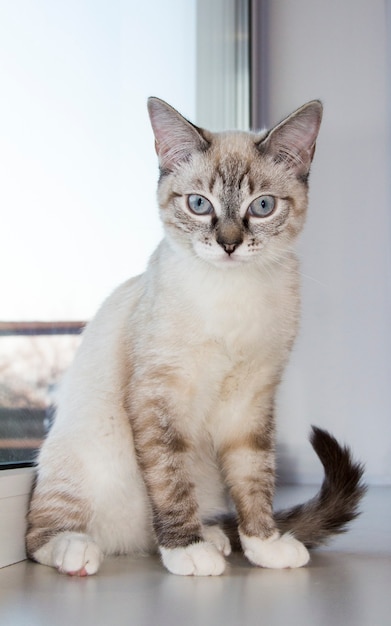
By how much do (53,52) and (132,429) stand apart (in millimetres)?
1114

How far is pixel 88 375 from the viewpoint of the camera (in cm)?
184

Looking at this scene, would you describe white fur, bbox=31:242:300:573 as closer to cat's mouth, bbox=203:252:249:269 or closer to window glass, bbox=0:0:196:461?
cat's mouth, bbox=203:252:249:269

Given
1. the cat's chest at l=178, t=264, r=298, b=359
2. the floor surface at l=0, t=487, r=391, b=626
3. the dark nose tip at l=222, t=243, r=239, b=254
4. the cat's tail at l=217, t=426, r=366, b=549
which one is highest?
the dark nose tip at l=222, t=243, r=239, b=254

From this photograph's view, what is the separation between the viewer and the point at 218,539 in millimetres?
→ 1772

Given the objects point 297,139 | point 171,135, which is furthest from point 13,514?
point 297,139

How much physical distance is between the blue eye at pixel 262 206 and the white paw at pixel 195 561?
0.70m

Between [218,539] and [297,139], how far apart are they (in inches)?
36.4

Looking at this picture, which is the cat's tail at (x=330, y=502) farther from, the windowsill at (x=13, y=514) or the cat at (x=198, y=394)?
the windowsill at (x=13, y=514)

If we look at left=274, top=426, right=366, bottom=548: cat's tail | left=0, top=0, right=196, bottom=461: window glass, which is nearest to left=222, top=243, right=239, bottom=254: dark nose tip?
left=274, top=426, right=366, bottom=548: cat's tail

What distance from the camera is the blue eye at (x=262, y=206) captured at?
1661 millimetres

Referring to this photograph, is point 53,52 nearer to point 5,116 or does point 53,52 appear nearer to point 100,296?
point 5,116

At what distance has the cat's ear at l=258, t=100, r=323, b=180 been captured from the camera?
171 centimetres

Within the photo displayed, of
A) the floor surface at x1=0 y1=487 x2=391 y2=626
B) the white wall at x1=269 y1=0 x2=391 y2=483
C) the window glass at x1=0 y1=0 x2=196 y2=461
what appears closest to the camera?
the floor surface at x1=0 y1=487 x2=391 y2=626

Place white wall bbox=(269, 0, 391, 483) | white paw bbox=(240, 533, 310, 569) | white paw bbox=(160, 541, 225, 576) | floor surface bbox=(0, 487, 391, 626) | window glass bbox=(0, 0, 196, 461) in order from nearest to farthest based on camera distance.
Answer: floor surface bbox=(0, 487, 391, 626) < white paw bbox=(160, 541, 225, 576) < white paw bbox=(240, 533, 310, 569) < window glass bbox=(0, 0, 196, 461) < white wall bbox=(269, 0, 391, 483)
